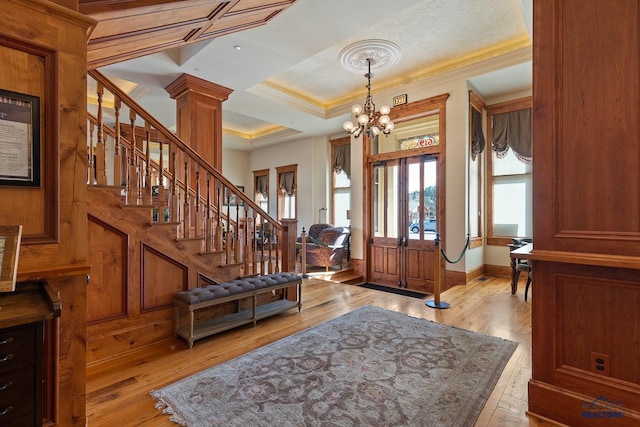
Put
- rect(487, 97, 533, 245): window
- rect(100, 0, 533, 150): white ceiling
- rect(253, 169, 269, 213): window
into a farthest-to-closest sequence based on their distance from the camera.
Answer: rect(253, 169, 269, 213): window, rect(487, 97, 533, 245): window, rect(100, 0, 533, 150): white ceiling

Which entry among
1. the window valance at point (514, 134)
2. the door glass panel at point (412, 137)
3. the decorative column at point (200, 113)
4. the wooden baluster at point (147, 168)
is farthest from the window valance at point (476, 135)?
the wooden baluster at point (147, 168)

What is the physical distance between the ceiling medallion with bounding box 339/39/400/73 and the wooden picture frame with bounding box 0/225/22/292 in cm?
433

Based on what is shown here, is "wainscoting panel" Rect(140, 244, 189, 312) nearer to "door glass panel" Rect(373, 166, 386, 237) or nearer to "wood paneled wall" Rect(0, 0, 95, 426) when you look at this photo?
"wood paneled wall" Rect(0, 0, 95, 426)

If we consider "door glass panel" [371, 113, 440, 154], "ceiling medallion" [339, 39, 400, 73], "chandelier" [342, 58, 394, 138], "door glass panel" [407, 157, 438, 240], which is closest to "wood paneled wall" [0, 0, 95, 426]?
"chandelier" [342, 58, 394, 138]

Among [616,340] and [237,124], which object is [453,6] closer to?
[616,340]

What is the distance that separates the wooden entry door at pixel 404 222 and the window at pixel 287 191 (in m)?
3.52

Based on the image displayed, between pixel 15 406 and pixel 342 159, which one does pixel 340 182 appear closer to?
pixel 342 159

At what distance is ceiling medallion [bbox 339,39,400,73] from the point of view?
4.36m

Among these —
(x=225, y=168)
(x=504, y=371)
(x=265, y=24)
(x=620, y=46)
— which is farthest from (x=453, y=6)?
(x=225, y=168)

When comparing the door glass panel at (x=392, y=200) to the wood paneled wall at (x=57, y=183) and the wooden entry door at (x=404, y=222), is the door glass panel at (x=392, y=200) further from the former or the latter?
the wood paneled wall at (x=57, y=183)

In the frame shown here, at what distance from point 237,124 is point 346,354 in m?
7.54

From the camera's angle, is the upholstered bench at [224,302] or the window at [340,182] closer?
the upholstered bench at [224,302]

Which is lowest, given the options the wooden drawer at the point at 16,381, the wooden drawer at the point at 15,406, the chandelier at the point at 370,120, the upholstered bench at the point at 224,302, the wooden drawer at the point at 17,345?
the upholstered bench at the point at 224,302

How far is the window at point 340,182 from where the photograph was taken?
809 cm
